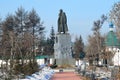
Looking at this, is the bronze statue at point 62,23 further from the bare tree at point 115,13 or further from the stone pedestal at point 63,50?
the bare tree at point 115,13

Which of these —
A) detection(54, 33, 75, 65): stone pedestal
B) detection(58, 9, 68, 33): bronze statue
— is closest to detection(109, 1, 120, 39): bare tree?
detection(54, 33, 75, 65): stone pedestal

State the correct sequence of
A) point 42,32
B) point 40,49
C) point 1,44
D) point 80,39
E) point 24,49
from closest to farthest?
point 24,49 < point 1,44 < point 42,32 < point 40,49 < point 80,39

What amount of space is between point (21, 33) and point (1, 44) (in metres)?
9.70

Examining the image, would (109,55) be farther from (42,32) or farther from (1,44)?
(42,32)

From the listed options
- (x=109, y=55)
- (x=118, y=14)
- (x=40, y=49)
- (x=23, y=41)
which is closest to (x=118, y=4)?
(x=118, y=14)

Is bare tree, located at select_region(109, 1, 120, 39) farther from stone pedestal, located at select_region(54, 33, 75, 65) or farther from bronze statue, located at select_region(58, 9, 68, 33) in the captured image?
bronze statue, located at select_region(58, 9, 68, 33)

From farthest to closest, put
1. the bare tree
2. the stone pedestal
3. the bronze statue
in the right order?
the bronze statue, the stone pedestal, the bare tree

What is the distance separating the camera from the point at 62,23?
185 ft

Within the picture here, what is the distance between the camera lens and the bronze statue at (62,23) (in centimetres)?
5562

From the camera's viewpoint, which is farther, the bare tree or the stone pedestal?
the stone pedestal

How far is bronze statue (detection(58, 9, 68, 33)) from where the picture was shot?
55.6 metres

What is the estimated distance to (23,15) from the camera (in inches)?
2621

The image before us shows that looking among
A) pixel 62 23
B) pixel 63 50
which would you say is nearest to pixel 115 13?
pixel 63 50

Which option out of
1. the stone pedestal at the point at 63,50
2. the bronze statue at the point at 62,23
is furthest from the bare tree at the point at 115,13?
the bronze statue at the point at 62,23
